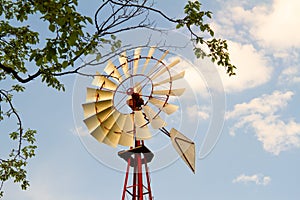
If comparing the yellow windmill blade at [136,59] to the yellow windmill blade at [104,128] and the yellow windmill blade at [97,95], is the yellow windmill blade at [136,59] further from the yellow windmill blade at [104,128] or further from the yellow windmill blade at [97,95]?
the yellow windmill blade at [104,128]

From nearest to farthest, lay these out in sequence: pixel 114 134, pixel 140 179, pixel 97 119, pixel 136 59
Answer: pixel 140 179 → pixel 114 134 → pixel 97 119 → pixel 136 59

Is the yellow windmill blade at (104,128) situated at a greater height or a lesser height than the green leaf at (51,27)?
greater


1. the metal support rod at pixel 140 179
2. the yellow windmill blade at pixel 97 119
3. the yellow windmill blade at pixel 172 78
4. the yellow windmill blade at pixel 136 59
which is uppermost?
the yellow windmill blade at pixel 136 59

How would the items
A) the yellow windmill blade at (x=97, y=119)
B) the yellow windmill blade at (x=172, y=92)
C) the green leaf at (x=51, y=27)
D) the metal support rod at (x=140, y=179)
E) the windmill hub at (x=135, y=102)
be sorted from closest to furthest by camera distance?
the green leaf at (x=51, y=27) < the metal support rod at (x=140, y=179) < the yellow windmill blade at (x=97, y=119) < the yellow windmill blade at (x=172, y=92) < the windmill hub at (x=135, y=102)

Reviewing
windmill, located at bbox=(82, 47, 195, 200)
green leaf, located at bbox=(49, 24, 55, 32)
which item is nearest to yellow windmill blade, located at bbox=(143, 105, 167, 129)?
windmill, located at bbox=(82, 47, 195, 200)

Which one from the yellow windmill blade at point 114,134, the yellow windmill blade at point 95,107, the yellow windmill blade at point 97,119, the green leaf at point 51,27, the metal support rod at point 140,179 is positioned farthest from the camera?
the yellow windmill blade at point 95,107

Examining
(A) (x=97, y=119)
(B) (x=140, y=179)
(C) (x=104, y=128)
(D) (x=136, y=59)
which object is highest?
(D) (x=136, y=59)

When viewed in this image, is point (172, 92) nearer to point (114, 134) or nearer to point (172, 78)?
point (172, 78)

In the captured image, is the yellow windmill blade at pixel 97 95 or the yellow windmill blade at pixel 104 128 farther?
the yellow windmill blade at pixel 97 95

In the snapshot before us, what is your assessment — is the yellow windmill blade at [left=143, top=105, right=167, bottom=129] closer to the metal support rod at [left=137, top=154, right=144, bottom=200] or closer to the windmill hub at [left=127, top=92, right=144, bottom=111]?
the windmill hub at [left=127, top=92, right=144, bottom=111]

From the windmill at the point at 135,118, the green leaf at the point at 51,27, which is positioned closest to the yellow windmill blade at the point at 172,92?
the windmill at the point at 135,118

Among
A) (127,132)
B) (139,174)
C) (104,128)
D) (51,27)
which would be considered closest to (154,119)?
(127,132)

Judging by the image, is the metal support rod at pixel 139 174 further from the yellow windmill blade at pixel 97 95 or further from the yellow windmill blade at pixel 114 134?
the yellow windmill blade at pixel 97 95

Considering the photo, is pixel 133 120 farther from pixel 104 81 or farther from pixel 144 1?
pixel 144 1
